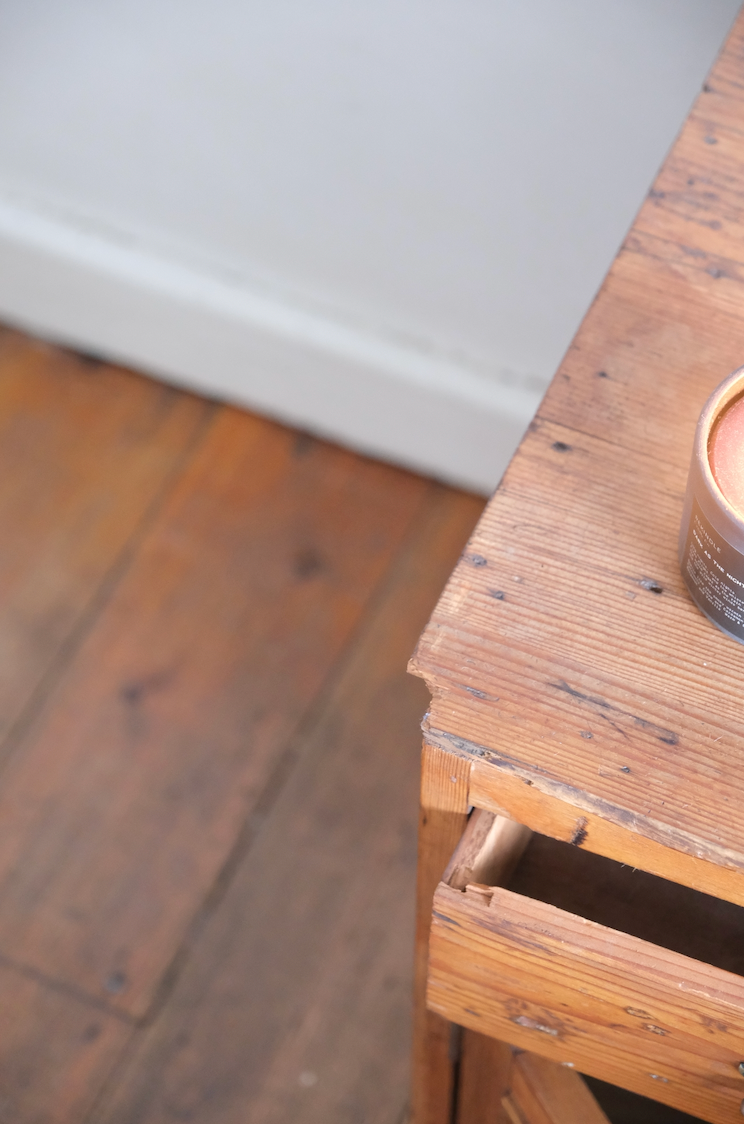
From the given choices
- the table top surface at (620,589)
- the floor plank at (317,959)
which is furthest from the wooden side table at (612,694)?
the floor plank at (317,959)

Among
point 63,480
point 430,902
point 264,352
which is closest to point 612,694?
point 430,902

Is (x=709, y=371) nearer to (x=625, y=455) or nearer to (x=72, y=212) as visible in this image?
(x=625, y=455)

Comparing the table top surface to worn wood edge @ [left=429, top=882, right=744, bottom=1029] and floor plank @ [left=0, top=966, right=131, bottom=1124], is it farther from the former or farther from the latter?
floor plank @ [left=0, top=966, right=131, bottom=1124]

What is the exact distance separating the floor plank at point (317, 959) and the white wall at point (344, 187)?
0.31 m

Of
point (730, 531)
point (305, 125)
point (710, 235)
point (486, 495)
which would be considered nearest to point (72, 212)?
point (305, 125)

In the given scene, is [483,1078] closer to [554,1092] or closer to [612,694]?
[554,1092]

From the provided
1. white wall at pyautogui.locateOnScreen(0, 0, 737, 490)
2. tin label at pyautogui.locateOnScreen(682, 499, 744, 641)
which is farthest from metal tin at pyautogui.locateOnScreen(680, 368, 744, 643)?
white wall at pyautogui.locateOnScreen(0, 0, 737, 490)

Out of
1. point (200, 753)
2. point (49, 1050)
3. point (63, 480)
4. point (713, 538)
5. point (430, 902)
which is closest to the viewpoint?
point (713, 538)

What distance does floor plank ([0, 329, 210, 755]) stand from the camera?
108cm

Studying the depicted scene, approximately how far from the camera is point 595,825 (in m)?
0.36

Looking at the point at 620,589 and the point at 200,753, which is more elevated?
the point at 620,589

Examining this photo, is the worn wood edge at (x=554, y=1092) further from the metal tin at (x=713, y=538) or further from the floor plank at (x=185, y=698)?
the floor plank at (x=185, y=698)

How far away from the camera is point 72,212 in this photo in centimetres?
107

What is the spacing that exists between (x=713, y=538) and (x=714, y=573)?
0.02m
